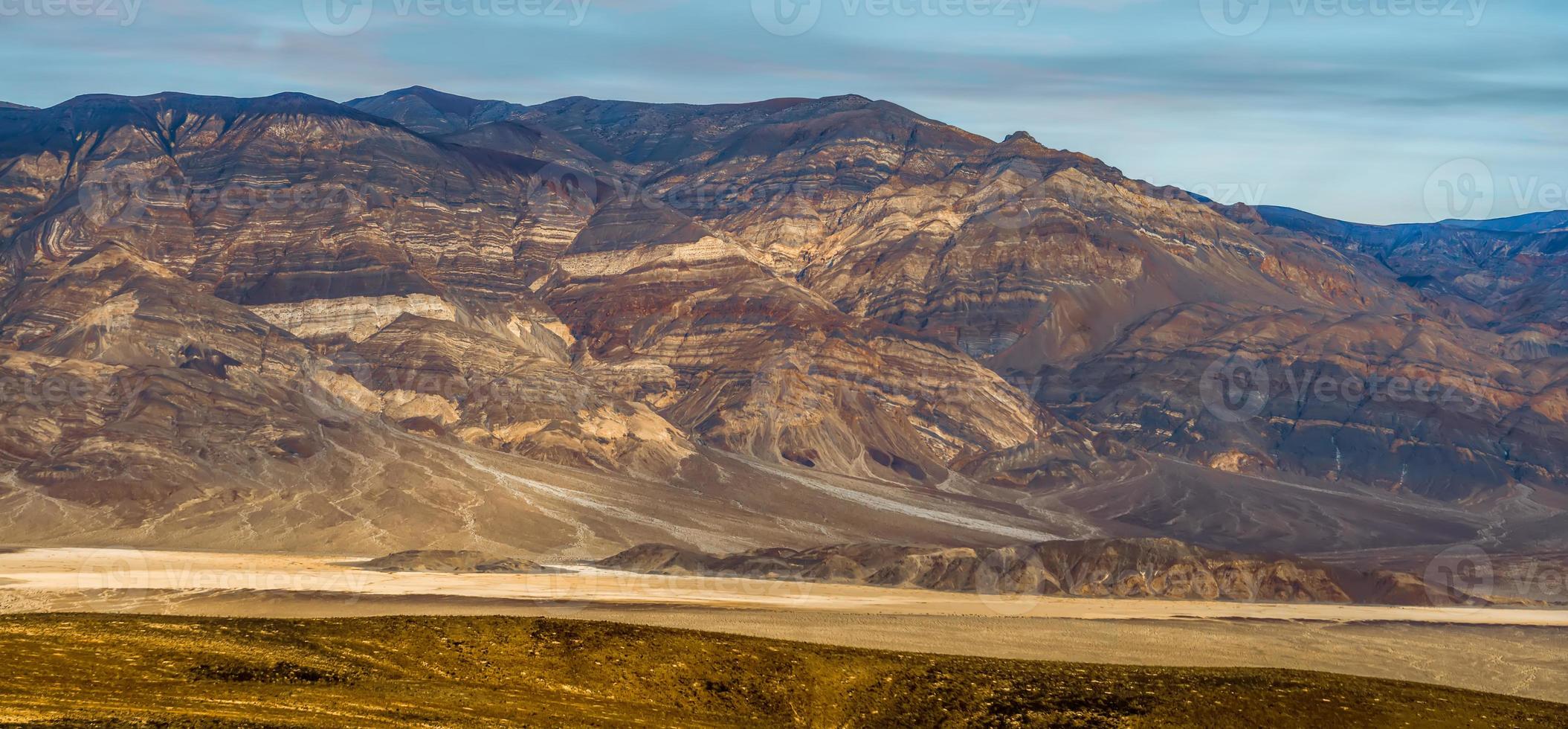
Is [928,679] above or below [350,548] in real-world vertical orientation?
above

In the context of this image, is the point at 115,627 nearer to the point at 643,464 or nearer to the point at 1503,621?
the point at 1503,621

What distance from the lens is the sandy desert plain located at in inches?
2960

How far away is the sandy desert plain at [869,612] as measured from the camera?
75188 millimetres

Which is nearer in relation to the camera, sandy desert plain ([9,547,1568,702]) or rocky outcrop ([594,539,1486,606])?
sandy desert plain ([9,547,1568,702])

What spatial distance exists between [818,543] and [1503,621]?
59749 millimetres

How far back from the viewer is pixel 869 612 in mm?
90312

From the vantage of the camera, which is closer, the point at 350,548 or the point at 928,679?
the point at 928,679

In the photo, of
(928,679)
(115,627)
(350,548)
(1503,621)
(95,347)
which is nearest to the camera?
(115,627)

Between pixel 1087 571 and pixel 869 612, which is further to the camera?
pixel 1087 571

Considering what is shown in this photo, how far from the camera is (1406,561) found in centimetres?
14688

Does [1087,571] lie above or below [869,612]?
below

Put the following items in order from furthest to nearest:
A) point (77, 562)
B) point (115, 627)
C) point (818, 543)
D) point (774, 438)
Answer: point (774, 438)
point (818, 543)
point (77, 562)
point (115, 627)

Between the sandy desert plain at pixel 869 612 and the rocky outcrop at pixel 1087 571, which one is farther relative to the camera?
the rocky outcrop at pixel 1087 571

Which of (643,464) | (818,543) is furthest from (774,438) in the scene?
(818,543)
